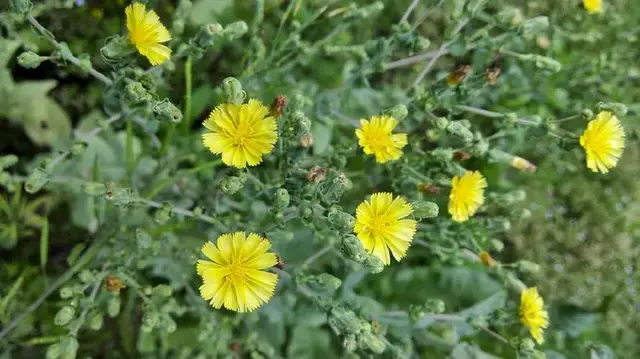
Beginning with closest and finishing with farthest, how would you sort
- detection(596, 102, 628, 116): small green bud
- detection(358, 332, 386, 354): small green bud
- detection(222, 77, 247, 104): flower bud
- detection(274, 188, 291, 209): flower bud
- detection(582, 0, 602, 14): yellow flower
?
detection(222, 77, 247, 104): flower bud, detection(274, 188, 291, 209): flower bud, detection(358, 332, 386, 354): small green bud, detection(596, 102, 628, 116): small green bud, detection(582, 0, 602, 14): yellow flower

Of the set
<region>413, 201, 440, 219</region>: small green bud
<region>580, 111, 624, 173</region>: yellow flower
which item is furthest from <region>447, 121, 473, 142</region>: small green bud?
<region>580, 111, 624, 173</region>: yellow flower

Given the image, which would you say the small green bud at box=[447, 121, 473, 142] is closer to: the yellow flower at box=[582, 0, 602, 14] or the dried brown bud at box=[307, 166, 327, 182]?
the dried brown bud at box=[307, 166, 327, 182]

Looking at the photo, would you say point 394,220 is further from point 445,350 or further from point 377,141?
point 445,350

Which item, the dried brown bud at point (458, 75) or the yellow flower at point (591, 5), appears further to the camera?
the yellow flower at point (591, 5)

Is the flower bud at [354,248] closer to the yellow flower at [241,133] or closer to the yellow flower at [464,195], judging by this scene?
the yellow flower at [241,133]

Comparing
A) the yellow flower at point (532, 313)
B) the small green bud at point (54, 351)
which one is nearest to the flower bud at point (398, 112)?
the yellow flower at point (532, 313)

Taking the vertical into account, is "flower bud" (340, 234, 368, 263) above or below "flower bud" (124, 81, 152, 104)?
below
